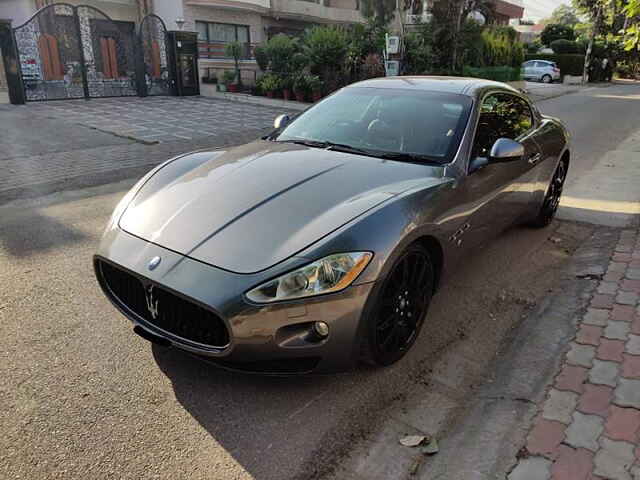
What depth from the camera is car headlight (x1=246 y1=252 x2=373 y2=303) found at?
7.66 feet

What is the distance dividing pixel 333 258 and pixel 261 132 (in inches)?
384

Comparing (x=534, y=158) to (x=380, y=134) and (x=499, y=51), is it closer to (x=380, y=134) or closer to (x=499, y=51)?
(x=380, y=134)

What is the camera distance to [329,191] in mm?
2930

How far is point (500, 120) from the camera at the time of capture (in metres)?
4.21

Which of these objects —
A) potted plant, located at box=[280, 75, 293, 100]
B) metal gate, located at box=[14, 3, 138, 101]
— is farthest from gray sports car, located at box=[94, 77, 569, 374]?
metal gate, located at box=[14, 3, 138, 101]

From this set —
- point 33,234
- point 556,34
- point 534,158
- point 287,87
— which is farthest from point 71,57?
point 556,34

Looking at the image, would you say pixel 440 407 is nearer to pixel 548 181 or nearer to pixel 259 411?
pixel 259 411

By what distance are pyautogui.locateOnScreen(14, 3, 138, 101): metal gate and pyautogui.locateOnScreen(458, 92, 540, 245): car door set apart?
15.1 m

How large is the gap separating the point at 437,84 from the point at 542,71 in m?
37.6

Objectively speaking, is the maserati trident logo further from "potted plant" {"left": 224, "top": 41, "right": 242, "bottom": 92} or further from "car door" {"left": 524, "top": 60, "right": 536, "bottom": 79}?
"car door" {"left": 524, "top": 60, "right": 536, "bottom": 79}

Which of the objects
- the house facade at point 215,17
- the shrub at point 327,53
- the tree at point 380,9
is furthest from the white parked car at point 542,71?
the shrub at point 327,53

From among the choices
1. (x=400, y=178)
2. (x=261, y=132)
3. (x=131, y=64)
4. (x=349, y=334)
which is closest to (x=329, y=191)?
(x=400, y=178)

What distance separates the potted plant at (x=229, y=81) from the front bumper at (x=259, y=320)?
18824 mm

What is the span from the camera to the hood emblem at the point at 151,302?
255cm
